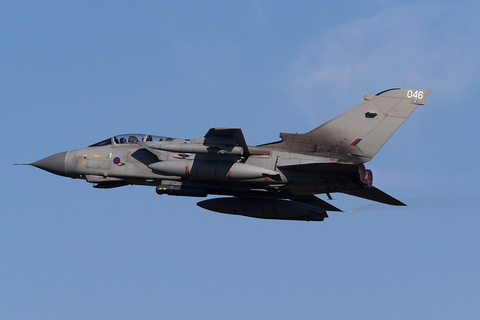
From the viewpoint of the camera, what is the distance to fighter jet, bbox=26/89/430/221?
76.1 ft

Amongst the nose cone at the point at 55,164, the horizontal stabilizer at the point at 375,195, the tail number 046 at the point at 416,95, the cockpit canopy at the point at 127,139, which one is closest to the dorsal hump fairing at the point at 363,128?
the tail number 046 at the point at 416,95

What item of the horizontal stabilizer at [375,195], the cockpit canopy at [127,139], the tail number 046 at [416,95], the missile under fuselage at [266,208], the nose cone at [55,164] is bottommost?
the missile under fuselage at [266,208]

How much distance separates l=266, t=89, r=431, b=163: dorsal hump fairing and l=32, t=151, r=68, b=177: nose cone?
8.77 meters

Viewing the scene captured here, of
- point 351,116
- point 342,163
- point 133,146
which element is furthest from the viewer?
point 133,146

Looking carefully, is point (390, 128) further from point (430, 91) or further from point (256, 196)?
point (256, 196)

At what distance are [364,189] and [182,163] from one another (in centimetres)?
646

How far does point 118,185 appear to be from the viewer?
26719mm

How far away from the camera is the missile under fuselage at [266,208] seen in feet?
84.6

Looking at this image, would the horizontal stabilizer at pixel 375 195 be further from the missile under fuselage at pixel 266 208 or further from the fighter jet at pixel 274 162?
the missile under fuselage at pixel 266 208

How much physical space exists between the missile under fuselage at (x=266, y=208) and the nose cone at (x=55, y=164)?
211 inches

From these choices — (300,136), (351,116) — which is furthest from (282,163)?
(351,116)

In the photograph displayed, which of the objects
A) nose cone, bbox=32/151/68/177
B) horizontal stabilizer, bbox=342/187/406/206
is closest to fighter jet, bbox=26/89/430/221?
horizontal stabilizer, bbox=342/187/406/206

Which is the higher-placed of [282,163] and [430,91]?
[430,91]

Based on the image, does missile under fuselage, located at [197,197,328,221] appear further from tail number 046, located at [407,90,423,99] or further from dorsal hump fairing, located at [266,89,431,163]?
tail number 046, located at [407,90,423,99]
